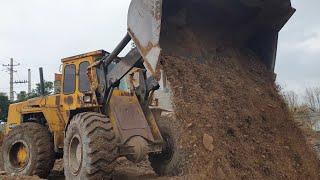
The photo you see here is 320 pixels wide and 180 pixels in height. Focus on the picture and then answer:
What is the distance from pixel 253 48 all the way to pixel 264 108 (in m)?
1.16

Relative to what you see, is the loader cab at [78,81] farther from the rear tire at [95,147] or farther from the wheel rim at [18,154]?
the wheel rim at [18,154]

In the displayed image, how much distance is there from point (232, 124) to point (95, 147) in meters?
1.90

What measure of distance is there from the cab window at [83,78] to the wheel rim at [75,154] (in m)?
1.01

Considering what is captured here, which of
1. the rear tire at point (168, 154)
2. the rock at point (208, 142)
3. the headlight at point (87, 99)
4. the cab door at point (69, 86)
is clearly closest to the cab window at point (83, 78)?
the cab door at point (69, 86)

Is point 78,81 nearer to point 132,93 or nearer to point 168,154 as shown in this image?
point 132,93

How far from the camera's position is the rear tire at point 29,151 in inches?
283

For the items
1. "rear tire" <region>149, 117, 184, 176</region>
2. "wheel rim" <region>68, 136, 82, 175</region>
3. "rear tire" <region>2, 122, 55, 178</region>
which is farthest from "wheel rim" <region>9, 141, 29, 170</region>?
"rear tire" <region>149, 117, 184, 176</region>

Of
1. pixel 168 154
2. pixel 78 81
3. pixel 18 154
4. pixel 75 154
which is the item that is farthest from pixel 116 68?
pixel 18 154

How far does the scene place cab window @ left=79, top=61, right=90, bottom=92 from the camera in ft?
22.7

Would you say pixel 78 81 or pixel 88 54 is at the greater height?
pixel 88 54

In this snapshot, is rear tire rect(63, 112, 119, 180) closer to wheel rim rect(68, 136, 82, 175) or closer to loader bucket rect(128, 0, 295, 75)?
wheel rim rect(68, 136, 82, 175)

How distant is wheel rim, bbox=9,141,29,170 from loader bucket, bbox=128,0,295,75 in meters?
3.58

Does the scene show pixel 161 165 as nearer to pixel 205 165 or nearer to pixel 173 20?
pixel 205 165

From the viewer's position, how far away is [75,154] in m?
6.32
